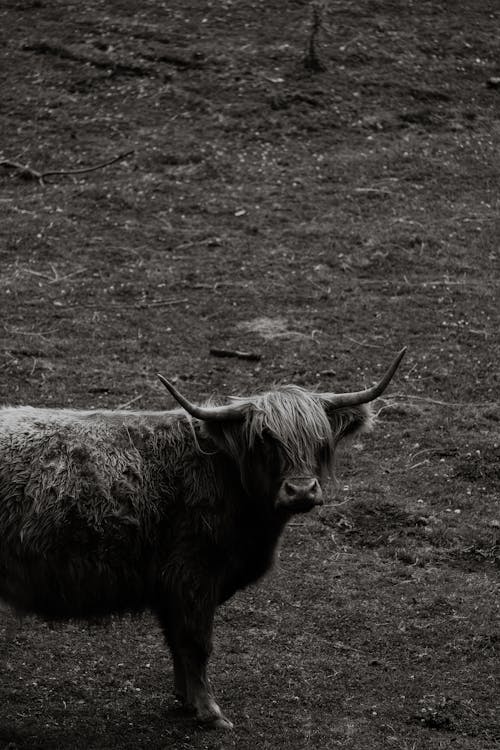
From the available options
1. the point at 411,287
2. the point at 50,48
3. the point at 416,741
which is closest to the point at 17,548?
the point at 416,741

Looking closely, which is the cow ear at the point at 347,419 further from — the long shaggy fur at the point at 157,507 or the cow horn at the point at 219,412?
the cow horn at the point at 219,412

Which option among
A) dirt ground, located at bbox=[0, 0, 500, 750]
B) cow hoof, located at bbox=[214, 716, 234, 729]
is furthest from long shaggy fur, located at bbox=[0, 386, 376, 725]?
dirt ground, located at bbox=[0, 0, 500, 750]

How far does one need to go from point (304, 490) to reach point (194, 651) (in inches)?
54.9

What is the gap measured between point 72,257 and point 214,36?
8955 mm

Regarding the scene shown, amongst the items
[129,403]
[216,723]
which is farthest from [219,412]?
[129,403]

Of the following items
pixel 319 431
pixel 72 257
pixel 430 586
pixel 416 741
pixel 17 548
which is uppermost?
pixel 319 431

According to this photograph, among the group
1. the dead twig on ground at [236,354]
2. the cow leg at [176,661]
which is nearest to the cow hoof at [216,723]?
the cow leg at [176,661]

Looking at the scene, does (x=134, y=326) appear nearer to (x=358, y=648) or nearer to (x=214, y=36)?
(x=358, y=648)

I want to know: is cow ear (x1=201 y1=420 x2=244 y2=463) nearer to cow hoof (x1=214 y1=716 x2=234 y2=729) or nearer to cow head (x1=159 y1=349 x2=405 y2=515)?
cow head (x1=159 y1=349 x2=405 y2=515)

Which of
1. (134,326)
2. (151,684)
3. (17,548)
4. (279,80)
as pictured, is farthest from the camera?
(279,80)

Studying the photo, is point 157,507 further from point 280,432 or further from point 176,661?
point 176,661

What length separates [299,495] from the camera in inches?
246

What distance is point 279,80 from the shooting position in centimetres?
2117

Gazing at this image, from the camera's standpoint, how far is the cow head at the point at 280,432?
258 inches
